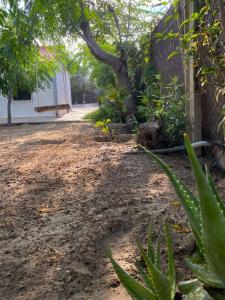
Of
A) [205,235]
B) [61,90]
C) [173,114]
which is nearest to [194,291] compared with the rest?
[205,235]

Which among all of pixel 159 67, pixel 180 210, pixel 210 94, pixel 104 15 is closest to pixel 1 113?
pixel 104 15

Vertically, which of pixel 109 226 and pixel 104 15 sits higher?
pixel 104 15

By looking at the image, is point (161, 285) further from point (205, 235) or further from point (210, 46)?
point (210, 46)

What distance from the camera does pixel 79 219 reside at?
3.11 m

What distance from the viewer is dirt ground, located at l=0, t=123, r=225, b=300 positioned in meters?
2.18

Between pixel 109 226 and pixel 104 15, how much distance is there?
8.92 metres

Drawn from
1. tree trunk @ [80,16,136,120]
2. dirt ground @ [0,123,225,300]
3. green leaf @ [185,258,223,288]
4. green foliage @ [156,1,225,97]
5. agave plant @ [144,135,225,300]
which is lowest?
dirt ground @ [0,123,225,300]

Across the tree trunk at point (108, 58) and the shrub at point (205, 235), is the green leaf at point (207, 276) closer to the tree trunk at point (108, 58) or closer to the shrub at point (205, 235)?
the shrub at point (205, 235)

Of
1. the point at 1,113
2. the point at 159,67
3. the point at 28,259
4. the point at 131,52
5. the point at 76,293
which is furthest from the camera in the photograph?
the point at 1,113

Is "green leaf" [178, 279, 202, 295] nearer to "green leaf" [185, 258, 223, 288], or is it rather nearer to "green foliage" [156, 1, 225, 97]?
"green leaf" [185, 258, 223, 288]

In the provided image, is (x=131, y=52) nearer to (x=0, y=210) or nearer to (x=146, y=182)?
(x=146, y=182)

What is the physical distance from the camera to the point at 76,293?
2.04 meters

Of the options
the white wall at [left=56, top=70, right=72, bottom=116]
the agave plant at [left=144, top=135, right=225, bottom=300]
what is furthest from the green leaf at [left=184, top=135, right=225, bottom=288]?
the white wall at [left=56, top=70, right=72, bottom=116]

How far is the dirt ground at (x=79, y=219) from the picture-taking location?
7.14ft
